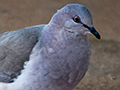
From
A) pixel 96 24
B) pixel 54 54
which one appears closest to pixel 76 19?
pixel 54 54

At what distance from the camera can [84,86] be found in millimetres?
3705

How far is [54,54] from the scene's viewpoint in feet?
6.95

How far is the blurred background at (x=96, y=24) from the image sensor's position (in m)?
3.93

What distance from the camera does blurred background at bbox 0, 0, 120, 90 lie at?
3.93m

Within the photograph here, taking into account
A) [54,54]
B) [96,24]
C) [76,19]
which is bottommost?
[96,24]

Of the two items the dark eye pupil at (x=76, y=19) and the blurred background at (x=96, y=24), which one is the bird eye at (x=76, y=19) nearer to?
the dark eye pupil at (x=76, y=19)

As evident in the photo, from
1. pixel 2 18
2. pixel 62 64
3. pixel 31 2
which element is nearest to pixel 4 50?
pixel 62 64

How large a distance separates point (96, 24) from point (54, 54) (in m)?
4.17

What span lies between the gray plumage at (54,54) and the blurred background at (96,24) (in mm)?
1569

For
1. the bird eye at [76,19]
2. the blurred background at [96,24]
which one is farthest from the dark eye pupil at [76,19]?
the blurred background at [96,24]

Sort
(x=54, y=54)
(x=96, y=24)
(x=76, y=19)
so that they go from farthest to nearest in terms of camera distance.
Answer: (x=96, y=24)
(x=54, y=54)
(x=76, y=19)

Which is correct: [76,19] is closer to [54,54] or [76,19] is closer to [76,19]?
[76,19]

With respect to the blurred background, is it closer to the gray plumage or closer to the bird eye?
the gray plumage

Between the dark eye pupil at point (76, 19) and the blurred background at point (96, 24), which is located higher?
the dark eye pupil at point (76, 19)
